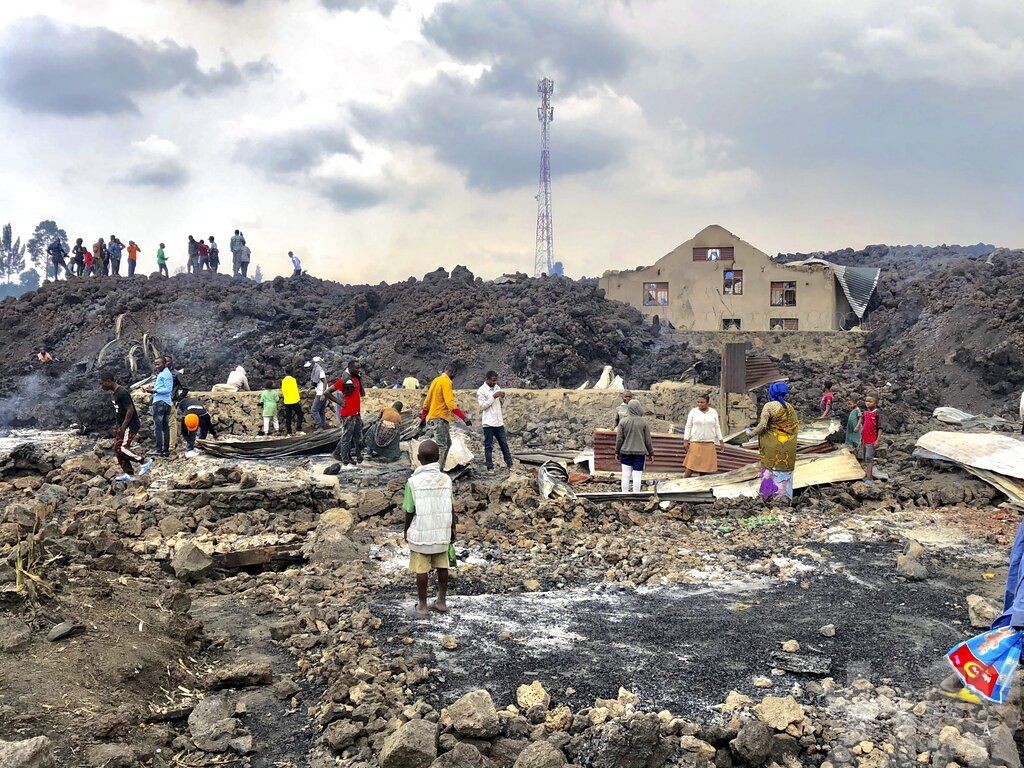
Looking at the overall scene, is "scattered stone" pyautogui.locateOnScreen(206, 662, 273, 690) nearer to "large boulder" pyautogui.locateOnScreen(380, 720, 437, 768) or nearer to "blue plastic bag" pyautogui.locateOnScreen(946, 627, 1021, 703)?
"large boulder" pyautogui.locateOnScreen(380, 720, 437, 768)

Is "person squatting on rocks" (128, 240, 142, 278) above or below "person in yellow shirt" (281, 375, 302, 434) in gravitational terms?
above

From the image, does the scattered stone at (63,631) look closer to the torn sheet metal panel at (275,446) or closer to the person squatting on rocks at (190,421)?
the torn sheet metal panel at (275,446)

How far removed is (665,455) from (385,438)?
14.0 feet

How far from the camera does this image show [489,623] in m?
5.36

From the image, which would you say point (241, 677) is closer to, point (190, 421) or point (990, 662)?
point (990, 662)

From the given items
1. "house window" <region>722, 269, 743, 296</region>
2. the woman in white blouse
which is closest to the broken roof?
"house window" <region>722, 269, 743, 296</region>

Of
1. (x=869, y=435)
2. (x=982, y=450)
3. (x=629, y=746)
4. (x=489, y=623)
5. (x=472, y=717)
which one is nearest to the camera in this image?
(x=629, y=746)

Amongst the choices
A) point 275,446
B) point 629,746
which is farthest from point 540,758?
point 275,446

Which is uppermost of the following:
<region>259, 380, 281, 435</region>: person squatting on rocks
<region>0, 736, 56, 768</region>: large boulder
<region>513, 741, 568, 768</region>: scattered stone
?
<region>259, 380, 281, 435</region>: person squatting on rocks

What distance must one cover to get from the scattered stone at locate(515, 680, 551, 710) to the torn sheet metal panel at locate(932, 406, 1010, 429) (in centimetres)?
1496

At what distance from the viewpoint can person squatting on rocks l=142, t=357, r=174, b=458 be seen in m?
11.6

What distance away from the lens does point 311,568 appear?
681cm

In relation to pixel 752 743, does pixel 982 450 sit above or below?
above

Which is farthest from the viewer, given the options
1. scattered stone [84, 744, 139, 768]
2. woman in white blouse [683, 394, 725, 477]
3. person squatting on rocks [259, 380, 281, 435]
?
person squatting on rocks [259, 380, 281, 435]
